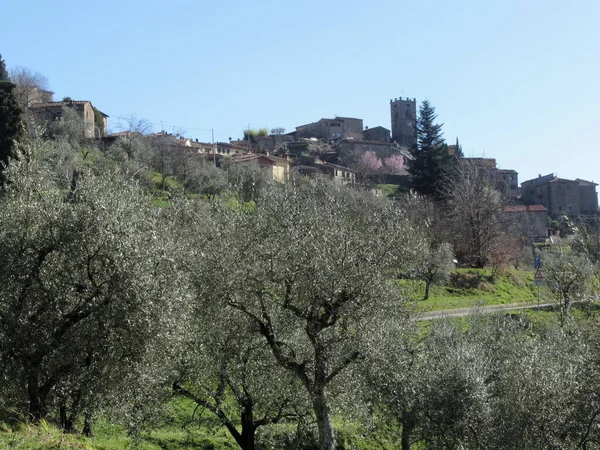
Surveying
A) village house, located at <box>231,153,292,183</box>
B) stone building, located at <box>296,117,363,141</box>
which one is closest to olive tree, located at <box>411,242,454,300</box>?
village house, located at <box>231,153,292,183</box>

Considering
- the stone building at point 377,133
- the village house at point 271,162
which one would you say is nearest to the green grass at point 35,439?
the village house at point 271,162

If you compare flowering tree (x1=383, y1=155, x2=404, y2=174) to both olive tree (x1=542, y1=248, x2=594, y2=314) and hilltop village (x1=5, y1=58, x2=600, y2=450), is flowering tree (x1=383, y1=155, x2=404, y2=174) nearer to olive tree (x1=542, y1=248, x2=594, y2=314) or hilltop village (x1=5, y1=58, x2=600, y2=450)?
olive tree (x1=542, y1=248, x2=594, y2=314)

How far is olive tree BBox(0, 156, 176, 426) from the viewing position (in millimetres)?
14156

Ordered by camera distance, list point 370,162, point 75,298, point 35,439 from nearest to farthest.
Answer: point 35,439, point 75,298, point 370,162

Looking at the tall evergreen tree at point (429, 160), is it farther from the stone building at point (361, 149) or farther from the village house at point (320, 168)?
the stone building at point (361, 149)

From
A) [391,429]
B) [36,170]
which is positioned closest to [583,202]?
[391,429]

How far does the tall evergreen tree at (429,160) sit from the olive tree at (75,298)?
54716 millimetres

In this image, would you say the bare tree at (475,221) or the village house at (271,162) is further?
the village house at (271,162)

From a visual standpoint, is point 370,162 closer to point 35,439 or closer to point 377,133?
point 377,133

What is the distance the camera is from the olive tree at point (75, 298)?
14.2 metres

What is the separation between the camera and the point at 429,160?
74125 mm

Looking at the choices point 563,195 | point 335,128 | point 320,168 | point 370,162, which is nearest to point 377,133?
point 335,128

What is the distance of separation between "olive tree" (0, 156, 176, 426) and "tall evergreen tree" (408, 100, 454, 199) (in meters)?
54.7

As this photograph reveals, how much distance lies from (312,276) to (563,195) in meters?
111
